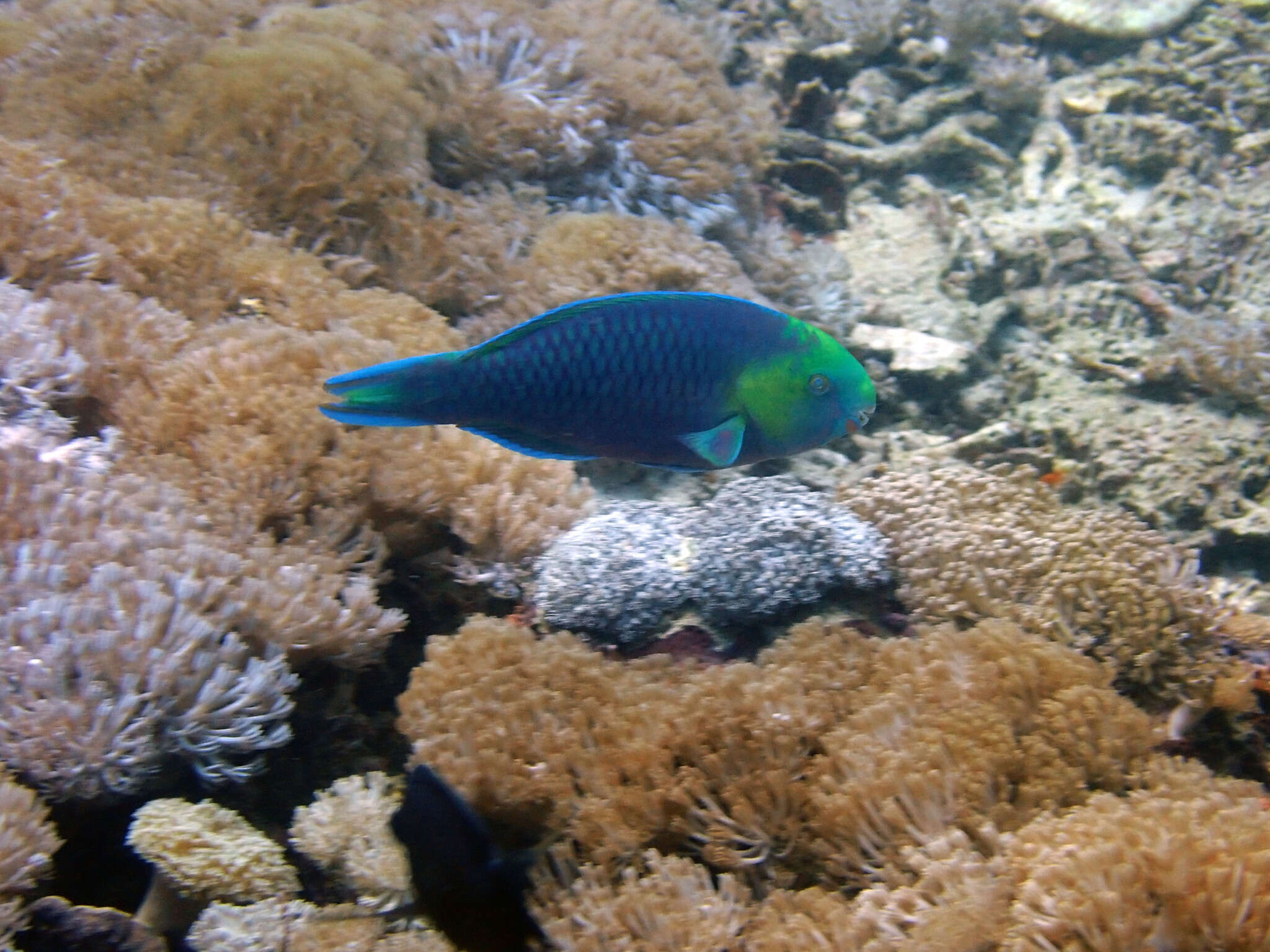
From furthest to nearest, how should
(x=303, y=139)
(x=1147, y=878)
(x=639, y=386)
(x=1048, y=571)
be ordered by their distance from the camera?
(x=303, y=139), (x=1048, y=571), (x=639, y=386), (x=1147, y=878)

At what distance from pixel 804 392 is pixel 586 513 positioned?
170 cm

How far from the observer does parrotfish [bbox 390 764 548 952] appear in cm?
201

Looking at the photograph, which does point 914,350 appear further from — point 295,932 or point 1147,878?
point 295,932

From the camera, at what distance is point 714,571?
9.82 feet

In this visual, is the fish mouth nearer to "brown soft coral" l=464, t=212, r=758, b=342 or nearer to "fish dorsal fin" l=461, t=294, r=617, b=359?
"fish dorsal fin" l=461, t=294, r=617, b=359

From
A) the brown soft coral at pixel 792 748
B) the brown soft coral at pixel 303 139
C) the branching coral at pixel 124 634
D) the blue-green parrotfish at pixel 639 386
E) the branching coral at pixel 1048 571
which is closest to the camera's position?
the blue-green parrotfish at pixel 639 386

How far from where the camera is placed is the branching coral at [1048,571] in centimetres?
267

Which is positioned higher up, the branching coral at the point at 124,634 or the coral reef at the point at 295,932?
the branching coral at the point at 124,634

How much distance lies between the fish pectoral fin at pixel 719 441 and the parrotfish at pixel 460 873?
115 cm

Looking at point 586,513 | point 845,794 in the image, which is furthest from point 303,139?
point 845,794

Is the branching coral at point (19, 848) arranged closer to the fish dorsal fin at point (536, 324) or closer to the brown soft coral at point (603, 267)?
the fish dorsal fin at point (536, 324)

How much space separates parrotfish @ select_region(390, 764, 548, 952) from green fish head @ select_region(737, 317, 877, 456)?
1318mm

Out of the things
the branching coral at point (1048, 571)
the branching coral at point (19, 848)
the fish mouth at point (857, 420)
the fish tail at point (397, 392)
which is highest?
the fish mouth at point (857, 420)

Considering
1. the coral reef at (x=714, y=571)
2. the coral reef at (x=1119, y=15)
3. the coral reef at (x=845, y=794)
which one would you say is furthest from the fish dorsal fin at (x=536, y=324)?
the coral reef at (x=1119, y=15)
